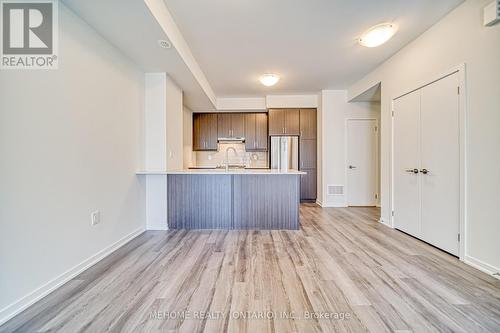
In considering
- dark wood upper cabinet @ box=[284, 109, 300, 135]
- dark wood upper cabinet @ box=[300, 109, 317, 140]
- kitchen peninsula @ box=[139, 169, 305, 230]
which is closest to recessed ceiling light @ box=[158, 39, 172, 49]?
kitchen peninsula @ box=[139, 169, 305, 230]

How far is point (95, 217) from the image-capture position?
2268mm

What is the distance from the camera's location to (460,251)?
89.0 inches

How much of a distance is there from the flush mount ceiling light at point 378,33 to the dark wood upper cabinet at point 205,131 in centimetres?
408

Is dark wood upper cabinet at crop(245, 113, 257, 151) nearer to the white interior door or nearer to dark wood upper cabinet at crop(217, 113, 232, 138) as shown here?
dark wood upper cabinet at crop(217, 113, 232, 138)

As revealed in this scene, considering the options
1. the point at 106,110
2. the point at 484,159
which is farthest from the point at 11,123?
the point at 484,159

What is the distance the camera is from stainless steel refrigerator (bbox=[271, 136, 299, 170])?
5.51 m

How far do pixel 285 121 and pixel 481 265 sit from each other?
4.28m

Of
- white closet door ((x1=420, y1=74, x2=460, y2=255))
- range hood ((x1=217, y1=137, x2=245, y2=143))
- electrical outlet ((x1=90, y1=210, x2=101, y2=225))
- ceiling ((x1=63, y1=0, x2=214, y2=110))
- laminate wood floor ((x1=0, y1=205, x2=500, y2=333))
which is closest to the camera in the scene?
laminate wood floor ((x1=0, y1=205, x2=500, y2=333))

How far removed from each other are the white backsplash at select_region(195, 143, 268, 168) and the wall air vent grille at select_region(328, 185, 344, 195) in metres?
1.93

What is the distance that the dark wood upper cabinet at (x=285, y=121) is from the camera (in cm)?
553

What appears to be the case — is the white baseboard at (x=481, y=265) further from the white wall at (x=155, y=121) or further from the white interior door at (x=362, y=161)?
the white wall at (x=155, y=121)

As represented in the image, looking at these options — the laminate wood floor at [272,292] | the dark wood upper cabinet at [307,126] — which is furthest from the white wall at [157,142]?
the dark wood upper cabinet at [307,126]

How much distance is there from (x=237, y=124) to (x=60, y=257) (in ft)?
15.5

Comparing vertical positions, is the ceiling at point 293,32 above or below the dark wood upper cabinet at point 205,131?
above
